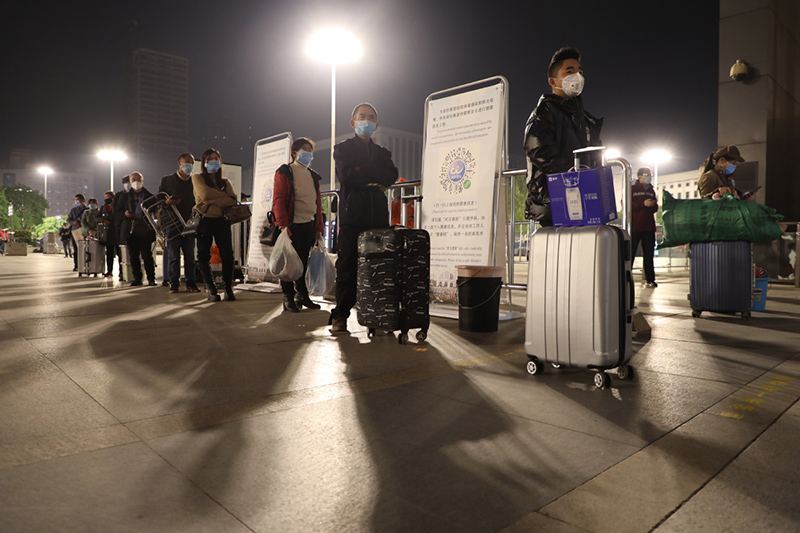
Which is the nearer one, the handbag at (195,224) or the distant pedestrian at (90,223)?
the handbag at (195,224)

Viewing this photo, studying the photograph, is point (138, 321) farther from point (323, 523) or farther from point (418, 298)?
point (323, 523)

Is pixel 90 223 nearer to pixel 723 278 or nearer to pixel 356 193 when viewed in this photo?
pixel 356 193

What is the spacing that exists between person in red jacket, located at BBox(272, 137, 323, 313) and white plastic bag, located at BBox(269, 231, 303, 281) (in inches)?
10.3

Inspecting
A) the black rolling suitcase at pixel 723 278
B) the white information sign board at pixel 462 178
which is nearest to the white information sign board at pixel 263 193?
the white information sign board at pixel 462 178

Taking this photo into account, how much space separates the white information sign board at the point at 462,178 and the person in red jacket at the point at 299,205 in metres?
1.41

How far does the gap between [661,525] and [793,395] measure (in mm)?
1976

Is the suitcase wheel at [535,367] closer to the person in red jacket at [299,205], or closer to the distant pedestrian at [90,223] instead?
the person in red jacket at [299,205]

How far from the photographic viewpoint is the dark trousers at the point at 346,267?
5.09 m

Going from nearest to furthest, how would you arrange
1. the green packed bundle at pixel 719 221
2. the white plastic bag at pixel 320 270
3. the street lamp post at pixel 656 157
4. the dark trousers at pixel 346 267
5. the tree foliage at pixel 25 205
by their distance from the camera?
the dark trousers at pixel 346 267, the green packed bundle at pixel 719 221, the white plastic bag at pixel 320 270, the street lamp post at pixel 656 157, the tree foliage at pixel 25 205

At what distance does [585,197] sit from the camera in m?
3.27

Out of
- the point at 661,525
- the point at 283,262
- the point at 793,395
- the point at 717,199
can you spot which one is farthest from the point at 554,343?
the point at 717,199

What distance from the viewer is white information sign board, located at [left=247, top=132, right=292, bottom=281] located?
9688 mm

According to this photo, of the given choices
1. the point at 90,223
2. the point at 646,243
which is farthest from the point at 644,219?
the point at 90,223

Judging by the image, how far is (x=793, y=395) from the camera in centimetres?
299
